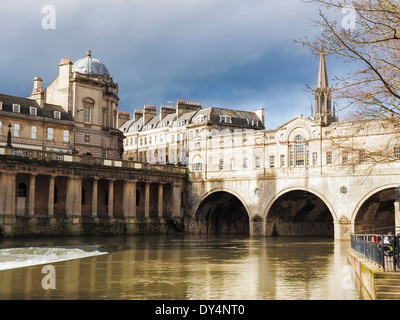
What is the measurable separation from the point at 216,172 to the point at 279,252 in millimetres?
26233

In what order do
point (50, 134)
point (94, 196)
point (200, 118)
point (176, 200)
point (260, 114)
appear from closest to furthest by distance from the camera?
point (94, 196) < point (50, 134) < point (176, 200) < point (200, 118) < point (260, 114)

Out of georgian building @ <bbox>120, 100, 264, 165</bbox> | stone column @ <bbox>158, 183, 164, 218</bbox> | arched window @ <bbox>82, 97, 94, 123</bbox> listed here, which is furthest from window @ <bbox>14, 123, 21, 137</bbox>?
georgian building @ <bbox>120, 100, 264, 165</bbox>

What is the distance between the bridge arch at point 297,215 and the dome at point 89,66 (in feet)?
86.8

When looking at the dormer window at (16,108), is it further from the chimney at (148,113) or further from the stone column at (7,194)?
the chimney at (148,113)

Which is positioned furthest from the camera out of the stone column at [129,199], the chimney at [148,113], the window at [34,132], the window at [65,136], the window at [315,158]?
the chimney at [148,113]

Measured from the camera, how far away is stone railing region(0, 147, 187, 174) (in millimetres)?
47781

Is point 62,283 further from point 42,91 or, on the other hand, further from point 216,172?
point 42,91

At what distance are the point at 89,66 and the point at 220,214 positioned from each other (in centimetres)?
2357

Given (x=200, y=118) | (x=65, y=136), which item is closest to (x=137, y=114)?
(x=200, y=118)

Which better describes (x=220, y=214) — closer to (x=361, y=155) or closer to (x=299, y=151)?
(x=299, y=151)

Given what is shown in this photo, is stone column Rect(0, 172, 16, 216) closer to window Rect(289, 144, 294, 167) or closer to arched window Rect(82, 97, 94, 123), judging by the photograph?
arched window Rect(82, 97, 94, 123)

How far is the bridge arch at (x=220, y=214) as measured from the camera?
63.9 meters

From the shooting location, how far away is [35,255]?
103 feet
